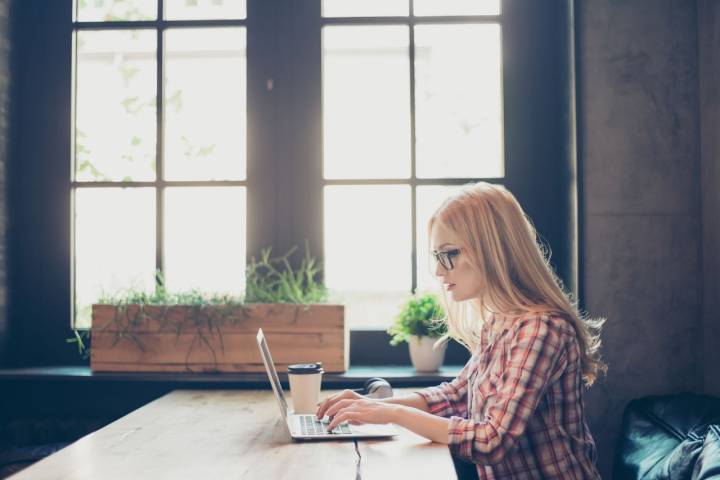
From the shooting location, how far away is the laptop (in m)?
1.66

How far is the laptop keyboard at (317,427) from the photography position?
1.70 meters

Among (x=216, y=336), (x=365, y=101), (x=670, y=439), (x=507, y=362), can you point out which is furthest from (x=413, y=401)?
(x=365, y=101)

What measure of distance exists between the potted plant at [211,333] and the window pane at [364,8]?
1158 mm

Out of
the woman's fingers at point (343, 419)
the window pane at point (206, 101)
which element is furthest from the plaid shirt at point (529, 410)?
the window pane at point (206, 101)

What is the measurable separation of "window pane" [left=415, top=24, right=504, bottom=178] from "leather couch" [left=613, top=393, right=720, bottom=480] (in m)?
1.08

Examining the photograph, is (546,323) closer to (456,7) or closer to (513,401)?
(513,401)

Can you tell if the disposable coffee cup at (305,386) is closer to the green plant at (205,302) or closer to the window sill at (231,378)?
the window sill at (231,378)

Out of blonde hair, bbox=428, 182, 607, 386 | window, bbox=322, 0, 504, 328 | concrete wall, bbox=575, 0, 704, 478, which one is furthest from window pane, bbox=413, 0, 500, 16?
blonde hair, bbox=428, 182, 607, 386

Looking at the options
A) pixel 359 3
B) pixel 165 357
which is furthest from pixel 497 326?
pixel 359 3

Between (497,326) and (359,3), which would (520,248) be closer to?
(497,326)

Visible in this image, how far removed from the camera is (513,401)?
5.05 ft

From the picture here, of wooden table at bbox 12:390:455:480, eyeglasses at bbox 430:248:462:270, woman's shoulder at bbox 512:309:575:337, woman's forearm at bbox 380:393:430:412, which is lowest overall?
wooden table at bbox 12:390:455:480

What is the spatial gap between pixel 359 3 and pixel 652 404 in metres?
1.87

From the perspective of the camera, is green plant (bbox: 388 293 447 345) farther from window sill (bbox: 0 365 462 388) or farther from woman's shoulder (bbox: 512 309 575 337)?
woman's shoulder (bbox: 512 309 575 337)
